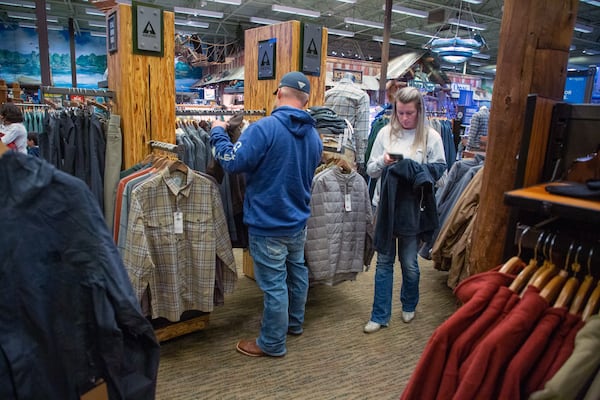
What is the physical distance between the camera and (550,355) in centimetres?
93

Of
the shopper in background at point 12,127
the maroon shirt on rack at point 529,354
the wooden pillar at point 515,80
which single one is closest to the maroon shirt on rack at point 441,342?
the maroon shirt on rack at point 529,354

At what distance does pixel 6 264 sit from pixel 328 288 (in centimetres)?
316

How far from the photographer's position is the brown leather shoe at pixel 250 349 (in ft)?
A: 9.12

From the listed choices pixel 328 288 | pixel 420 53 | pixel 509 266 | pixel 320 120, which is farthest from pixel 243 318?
pixel 420 53

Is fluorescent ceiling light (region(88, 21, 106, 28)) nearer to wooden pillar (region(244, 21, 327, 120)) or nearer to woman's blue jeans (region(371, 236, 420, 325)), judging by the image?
wooden pillar (region(244, 21, 327, 120))

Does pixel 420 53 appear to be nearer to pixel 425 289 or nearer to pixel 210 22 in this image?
pixel 210 22

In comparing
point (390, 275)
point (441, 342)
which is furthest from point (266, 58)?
point (441, 342)

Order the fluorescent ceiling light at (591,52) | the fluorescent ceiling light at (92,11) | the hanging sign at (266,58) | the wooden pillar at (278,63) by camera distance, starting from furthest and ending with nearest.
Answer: the fluorescent ceiling light at (591,52) → the fluorescent ceiling light at (92,11) → the hanging sign at (266,58) → the wooden pillar at (278,63)

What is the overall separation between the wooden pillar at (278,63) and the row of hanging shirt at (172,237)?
4.35 feet

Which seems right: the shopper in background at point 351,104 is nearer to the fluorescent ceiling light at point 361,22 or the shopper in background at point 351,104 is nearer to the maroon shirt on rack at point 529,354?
the maroon shirt on rack at point 529,354

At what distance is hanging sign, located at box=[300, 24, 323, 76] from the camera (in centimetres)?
343

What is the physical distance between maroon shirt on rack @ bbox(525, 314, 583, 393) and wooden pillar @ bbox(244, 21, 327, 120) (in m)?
2.89

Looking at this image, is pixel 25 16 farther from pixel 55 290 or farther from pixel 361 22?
pixel 55 290

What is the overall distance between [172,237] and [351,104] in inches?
115
